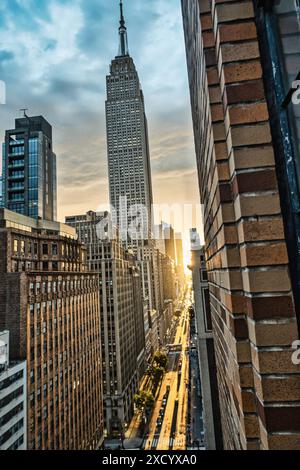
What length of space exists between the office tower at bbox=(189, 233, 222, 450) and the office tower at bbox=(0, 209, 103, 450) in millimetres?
22918

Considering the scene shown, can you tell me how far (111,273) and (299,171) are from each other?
6250 cm

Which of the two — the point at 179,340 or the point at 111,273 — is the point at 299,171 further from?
the point at 179,340

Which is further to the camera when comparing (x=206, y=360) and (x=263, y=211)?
(x=206, y=360)

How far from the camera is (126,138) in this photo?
14788 centimetres

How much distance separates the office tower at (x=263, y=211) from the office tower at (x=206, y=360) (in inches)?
445

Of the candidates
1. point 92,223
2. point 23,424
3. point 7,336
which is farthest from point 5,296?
point 92,223

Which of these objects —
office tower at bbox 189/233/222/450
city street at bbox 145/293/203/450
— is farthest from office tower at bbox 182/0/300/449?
city street at bbox 145/293/203/450

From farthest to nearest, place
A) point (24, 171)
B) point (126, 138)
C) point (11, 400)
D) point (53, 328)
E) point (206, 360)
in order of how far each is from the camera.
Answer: point (126, 138) < point (24, 171) < point (53, 328) < point (11, 400) < point (206, 360)

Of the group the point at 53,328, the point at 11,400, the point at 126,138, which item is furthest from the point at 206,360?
the point at 126,138

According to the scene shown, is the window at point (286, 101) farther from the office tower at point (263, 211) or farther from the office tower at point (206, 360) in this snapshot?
the office tower at point (206, 360)

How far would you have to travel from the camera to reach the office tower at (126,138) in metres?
144

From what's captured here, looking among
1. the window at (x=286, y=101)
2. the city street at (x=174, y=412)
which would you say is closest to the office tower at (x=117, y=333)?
the city street at (x=174, y=412)

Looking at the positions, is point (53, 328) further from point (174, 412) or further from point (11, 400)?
point (174, 412)

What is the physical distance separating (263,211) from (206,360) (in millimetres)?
15683
